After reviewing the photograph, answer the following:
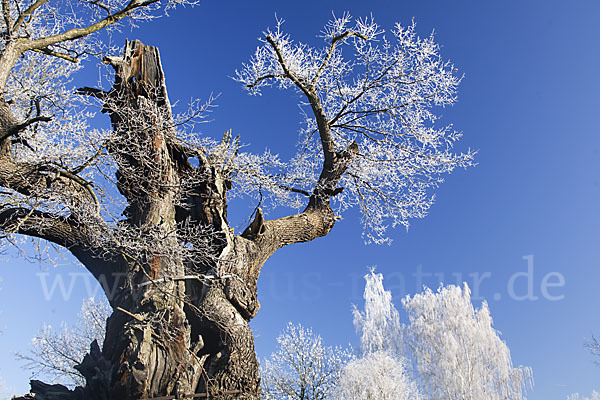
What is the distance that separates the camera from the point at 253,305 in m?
4.21

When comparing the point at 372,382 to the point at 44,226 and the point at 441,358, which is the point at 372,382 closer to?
the point at 441,358

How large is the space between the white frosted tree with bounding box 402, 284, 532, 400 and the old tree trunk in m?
12.1

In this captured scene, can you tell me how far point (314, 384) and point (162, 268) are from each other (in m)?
8.56

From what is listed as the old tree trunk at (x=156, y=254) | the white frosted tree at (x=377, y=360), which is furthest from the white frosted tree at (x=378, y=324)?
the old tree trunk at (x=156, y=254)

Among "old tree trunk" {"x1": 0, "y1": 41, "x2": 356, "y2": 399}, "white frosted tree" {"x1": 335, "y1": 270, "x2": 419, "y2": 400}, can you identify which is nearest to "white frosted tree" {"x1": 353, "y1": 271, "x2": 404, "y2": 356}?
"white frosted tree" {"x1": 335, "y1": 270, "x2": 419, "y2": 400}

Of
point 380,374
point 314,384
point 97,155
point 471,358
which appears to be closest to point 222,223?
point 97,155

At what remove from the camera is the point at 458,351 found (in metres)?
14.6

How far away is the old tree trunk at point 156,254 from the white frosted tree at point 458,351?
1212 cm

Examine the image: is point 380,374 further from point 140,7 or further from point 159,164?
point 140,7

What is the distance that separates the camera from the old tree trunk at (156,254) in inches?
136

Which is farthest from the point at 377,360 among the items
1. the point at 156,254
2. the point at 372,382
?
the point at 156,254

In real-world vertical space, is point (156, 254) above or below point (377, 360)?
below

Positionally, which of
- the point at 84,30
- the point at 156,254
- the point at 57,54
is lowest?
the point at 156,254

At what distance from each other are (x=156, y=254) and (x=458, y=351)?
536 inches
